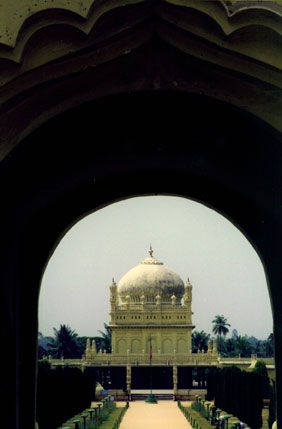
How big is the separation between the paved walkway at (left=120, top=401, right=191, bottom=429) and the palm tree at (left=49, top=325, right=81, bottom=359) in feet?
151

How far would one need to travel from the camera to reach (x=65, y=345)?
96.1m

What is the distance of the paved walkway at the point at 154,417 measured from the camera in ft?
111

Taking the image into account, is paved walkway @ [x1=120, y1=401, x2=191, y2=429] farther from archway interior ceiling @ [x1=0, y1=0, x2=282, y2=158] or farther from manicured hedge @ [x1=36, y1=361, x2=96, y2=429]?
archway interior ceiling @ [x1=0, y1=0, x2=282, y2=158]

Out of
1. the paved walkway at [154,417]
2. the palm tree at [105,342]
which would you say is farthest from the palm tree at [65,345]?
the paved walkway at [154,417]

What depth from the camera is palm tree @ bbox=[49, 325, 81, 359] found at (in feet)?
314

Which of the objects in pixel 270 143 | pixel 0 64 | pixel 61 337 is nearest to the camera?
pixel 0 64

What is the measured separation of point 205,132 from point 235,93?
4.04 ft

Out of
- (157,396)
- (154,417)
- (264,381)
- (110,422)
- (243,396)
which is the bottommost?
(110,422)

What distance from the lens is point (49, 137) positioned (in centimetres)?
962

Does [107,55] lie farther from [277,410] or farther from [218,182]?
[277,410]

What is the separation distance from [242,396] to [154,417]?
7611mm

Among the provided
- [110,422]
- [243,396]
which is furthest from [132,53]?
[110,422]

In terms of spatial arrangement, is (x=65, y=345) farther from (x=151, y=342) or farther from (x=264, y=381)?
(x=264, y=381)

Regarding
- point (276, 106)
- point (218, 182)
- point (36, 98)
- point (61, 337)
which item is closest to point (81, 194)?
point (218, 182)
